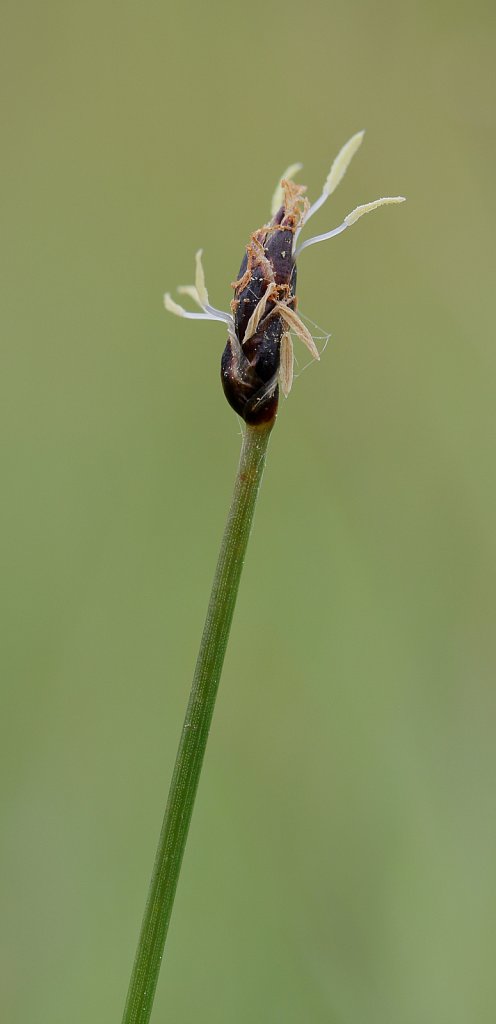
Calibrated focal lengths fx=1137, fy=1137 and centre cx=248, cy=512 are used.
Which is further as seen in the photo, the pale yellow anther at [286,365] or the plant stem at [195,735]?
the pale yellow anther at [286,365]

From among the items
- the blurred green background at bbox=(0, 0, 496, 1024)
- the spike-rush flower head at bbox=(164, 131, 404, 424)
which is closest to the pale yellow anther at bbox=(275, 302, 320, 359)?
the spike-rush flower head at bbox=(164, 131, 404, 424)

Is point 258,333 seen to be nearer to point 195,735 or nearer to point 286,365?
point 286,365

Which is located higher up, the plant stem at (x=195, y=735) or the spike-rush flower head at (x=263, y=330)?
the spike-rush flower head at (x=263, y=330)

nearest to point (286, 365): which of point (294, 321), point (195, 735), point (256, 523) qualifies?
point (294, 321)

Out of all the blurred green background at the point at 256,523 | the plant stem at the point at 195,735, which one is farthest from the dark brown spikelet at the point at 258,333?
the blurred green background at the point at 256,523

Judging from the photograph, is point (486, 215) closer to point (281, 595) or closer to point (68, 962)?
point (281, 595)

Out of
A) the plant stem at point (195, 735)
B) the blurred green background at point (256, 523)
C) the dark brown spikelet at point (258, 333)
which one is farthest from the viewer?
the blurred green background at point (256, 523)

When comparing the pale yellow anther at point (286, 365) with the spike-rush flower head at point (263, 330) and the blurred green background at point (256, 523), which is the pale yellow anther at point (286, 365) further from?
the blurred green background at point (256, 523)
